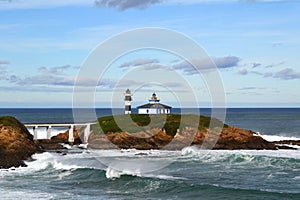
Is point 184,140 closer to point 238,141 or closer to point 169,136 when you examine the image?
point 169,136

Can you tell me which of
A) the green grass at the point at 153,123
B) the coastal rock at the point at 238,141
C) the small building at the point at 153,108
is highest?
the small building at the point at 153,108

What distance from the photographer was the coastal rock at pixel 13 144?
43719 millimetres

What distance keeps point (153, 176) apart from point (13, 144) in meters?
17.2

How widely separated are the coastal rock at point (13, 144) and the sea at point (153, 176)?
4.14 feet

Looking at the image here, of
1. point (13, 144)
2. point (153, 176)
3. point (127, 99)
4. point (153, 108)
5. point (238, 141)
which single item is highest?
point (127, 99)

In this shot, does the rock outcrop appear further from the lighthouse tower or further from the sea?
the lighthouse tower

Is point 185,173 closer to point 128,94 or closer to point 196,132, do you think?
point 196,132

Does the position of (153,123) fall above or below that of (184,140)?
above

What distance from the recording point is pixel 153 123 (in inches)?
2591

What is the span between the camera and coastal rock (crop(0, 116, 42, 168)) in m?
43.7

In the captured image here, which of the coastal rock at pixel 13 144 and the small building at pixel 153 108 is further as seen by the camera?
the small building at pixel 153 108

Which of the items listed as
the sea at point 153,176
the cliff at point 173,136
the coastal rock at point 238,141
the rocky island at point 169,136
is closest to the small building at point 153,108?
the rocky island at point 169,136

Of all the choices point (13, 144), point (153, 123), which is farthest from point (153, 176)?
point (153, 123)

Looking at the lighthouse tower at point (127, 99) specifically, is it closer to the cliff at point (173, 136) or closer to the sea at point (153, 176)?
the cliff at point (173, 136)
